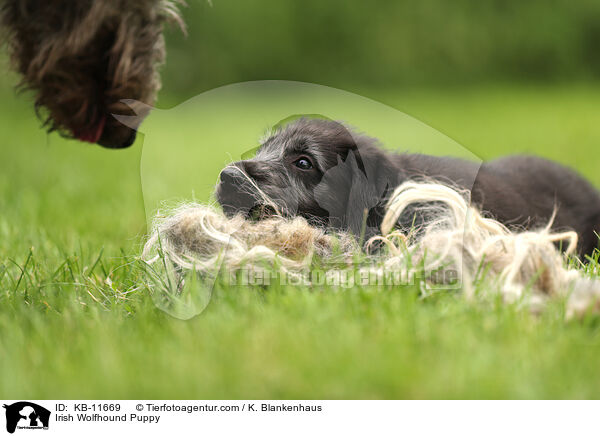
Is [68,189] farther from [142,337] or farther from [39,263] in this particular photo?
[142,337]

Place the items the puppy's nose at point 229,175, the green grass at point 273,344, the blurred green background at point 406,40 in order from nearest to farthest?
the green grass at point 273,344 → the puppy's nose at point 229,175 → the blurred green background at point 406,40

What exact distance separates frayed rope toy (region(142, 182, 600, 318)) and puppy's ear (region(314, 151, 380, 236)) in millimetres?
72

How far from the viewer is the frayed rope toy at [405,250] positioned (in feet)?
6.48

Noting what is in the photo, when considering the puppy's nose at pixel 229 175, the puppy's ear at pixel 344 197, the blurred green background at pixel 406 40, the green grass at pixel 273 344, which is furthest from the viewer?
the blurred green background at pixel 406 40

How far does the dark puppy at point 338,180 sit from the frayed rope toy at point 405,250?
0.25 feet

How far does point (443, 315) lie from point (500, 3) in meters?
11.2

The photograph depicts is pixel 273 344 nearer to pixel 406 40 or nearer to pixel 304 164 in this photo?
pixel 304 164

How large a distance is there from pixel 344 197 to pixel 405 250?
1.08ft

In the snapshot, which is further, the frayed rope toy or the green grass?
the frayed rope toy

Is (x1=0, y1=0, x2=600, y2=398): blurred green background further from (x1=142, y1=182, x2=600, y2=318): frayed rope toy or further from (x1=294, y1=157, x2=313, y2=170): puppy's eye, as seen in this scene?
(x1=294, y1=157, x2=313, y2=170): puppy's eye

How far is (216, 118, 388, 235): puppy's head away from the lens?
2.25 meters

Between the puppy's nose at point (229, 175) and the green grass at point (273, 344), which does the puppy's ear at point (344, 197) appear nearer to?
the puppy's nose at point (229, 175)
